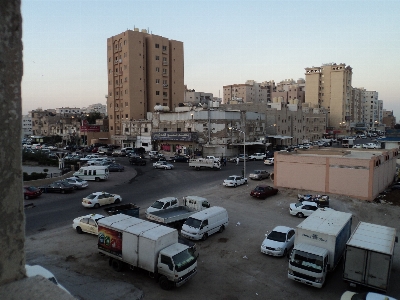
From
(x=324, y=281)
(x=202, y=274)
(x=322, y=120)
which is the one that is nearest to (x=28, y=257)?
(x=202, y=274)

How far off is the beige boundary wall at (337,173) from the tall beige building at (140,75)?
45.8 m

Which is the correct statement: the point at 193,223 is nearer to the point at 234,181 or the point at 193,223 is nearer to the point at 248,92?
the point at 234,181

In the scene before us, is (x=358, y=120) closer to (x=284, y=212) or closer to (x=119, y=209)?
(x=284, y=212)

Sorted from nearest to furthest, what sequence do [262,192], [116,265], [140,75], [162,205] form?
[116,265] → [162,205] → [262,192] → [140,75]

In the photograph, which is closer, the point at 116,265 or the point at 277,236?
the point at 116,265

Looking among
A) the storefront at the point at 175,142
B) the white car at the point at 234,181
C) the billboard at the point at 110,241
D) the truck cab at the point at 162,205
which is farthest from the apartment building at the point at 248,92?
the billboard at the point at 110,241

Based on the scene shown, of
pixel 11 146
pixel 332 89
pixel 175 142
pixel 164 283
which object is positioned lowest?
pixel 164 283

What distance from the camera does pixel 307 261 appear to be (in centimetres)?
1209

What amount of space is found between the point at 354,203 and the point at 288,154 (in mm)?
7519

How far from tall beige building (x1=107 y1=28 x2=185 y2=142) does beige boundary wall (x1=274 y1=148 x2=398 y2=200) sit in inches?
1802

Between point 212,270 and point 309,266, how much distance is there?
12.8ft

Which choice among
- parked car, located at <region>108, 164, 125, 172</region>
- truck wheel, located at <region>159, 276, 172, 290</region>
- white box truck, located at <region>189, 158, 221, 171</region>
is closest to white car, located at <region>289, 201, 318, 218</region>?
truck wheel, located at <region>159, 276, 172, 290</region>

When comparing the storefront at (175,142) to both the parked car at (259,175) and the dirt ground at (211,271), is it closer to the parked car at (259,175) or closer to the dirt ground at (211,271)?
the parked car at (259,175)

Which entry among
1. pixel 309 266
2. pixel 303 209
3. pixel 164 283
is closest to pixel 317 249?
pixel 309 266
